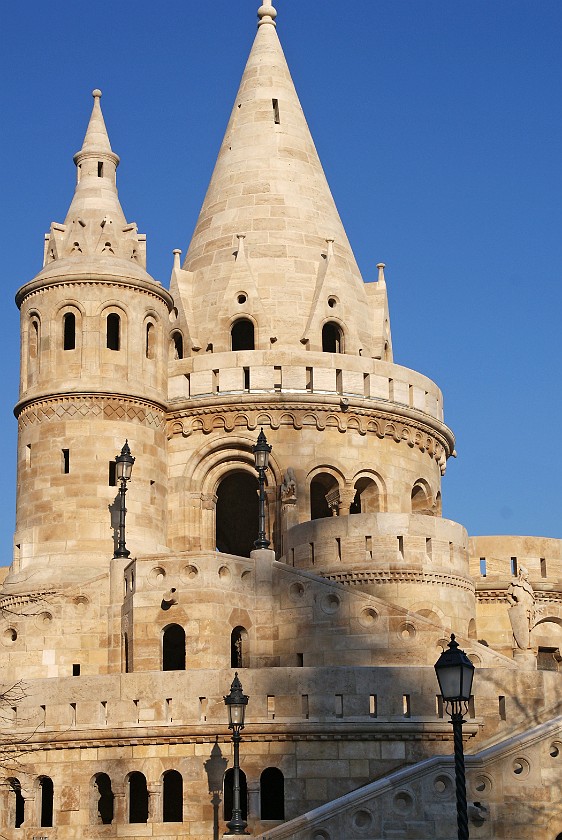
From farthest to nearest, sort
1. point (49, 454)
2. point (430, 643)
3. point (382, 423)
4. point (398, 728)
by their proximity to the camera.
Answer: point (382, 423), point (49, 454), point (430, 643), point (398, 728)

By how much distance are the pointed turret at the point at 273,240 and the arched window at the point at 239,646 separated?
1027cm

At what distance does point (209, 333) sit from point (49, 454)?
6.76 m

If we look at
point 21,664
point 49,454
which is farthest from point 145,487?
point 21,664

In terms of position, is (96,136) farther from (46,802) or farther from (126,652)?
(46,802)

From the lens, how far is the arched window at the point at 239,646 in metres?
32.2

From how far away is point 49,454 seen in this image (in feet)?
119

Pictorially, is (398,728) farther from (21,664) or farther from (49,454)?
(49,454)

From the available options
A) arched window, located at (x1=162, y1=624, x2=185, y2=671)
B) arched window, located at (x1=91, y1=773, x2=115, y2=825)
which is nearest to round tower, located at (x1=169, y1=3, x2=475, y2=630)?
arched window, located at (x1=162, y1=624, x2=185, y2=671)

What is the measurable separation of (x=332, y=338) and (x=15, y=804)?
16.0 metres

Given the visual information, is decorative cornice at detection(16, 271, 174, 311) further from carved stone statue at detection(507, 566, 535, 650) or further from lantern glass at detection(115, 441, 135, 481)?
carved stone statue at detection(507, 566, 535, 650)

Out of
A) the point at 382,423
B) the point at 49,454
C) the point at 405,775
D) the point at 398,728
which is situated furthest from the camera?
the point at 382,423

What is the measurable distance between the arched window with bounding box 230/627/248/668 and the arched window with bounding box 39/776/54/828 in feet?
14.5

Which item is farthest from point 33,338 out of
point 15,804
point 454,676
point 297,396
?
point 454,676

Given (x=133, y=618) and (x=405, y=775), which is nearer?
(x=405, y=775)
